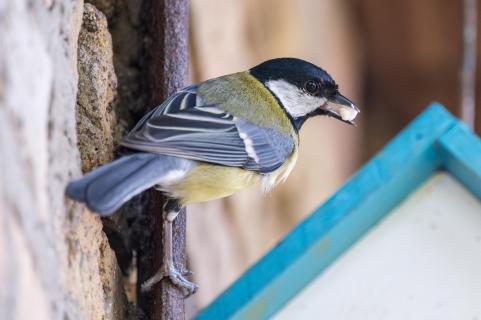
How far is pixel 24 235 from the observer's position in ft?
3.33

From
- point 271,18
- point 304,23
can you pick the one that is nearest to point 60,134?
point 271,18

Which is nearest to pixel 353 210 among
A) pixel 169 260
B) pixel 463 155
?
pixel 463 155

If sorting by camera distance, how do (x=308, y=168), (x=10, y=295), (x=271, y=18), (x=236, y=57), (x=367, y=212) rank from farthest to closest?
1. (x=308, y=168)
2. (x=271, y=18)
3. (x=236, y=57)
4. (x=367, y=212)
5. (x=10, y=295)

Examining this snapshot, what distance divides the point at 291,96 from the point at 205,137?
413 mm

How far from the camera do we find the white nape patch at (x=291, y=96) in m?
1.85

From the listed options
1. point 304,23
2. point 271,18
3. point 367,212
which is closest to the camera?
point 367,212

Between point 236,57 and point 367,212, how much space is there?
1423 mm

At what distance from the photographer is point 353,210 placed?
4.91 feet

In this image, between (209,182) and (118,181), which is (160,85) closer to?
(209,182)

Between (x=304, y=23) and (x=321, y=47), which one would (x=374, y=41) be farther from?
(x=304, y=23)

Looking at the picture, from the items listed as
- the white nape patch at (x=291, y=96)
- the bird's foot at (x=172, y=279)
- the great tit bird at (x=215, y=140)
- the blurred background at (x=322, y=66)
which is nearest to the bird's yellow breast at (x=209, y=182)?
the great tit bird at (x=215, y=140)

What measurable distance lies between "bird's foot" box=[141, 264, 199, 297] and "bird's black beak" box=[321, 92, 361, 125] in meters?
0.55

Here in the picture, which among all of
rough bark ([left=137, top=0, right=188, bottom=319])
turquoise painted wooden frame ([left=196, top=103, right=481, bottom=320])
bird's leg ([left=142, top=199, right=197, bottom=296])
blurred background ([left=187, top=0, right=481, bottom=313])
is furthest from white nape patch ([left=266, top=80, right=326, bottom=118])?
blurred background ([left=187, top=0, right=481, bottom=313])

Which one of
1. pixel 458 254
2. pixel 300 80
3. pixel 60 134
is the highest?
pixel 60 134
